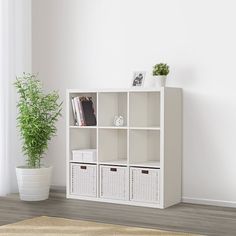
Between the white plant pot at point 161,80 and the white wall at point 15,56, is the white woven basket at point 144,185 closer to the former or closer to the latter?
the white plant pot at point 161,80

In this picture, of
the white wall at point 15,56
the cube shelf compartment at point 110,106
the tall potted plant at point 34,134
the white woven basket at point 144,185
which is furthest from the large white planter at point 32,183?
Answer: the white woven basket at point 144,185

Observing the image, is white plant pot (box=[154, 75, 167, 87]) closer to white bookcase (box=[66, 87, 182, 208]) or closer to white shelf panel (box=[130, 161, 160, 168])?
white bookcase (box=[66, 87, 182, 208])

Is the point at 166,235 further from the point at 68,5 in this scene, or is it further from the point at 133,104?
the point at 68,5

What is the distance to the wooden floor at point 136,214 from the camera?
364 cm

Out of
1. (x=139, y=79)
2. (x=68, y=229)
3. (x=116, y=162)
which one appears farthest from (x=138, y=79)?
(x=68, y=229)

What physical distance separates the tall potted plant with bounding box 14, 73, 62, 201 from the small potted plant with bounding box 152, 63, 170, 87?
903 mm

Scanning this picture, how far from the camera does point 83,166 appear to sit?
4621 mm

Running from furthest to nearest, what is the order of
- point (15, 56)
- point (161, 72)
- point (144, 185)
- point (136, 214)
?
point (15, 56), point (161, 72), point (144, 185), point (136, 214)

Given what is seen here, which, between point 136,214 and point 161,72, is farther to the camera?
point 161,72

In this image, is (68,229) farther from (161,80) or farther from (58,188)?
(58,188)

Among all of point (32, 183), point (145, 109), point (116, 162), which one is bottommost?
point (32, 183)

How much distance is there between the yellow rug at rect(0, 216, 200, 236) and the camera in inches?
135

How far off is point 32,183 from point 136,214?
104 centimetres

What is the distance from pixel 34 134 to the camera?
15.1 ft
